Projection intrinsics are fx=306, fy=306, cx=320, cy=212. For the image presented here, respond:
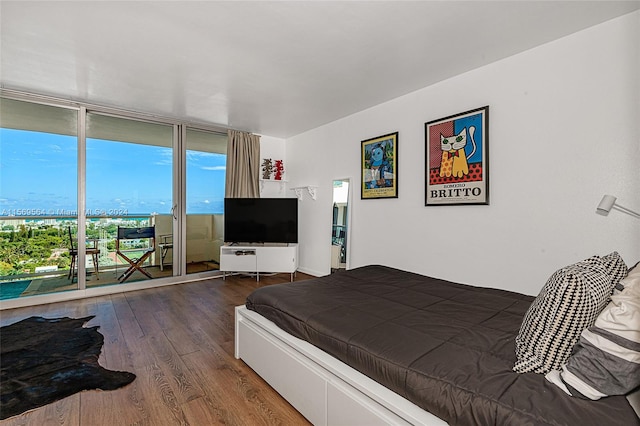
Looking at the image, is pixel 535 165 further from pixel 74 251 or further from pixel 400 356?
pixel 74 251

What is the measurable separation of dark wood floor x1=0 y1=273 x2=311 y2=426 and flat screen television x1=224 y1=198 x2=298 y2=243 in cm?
131

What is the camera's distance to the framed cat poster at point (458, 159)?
278cm

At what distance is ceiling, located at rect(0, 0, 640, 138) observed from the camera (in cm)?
204

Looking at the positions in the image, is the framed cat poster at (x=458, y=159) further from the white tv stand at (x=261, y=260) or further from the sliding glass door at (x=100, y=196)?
the sliding glass door at (x=100, y=196)

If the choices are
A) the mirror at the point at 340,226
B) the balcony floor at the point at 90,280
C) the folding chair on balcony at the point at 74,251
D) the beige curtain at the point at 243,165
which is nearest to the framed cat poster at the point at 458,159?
the mirror at the point at 340,226

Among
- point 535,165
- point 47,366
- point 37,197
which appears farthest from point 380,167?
point 37,197

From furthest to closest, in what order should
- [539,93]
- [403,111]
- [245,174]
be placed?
1. [245,174]
2. [403,111]
3. [539,93]

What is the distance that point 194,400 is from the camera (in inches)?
72.9

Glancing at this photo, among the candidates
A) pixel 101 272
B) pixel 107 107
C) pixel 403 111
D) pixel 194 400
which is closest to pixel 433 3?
pixel 403 111

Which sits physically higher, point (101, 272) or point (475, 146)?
point (475, 146)

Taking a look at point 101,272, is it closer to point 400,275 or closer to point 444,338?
point 400,275

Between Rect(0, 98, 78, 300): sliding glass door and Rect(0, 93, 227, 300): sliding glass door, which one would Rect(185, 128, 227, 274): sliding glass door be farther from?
Rect(0, 98, 78, 300): sliding glass door

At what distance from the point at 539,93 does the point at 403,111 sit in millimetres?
1357

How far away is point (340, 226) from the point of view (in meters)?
4.38
